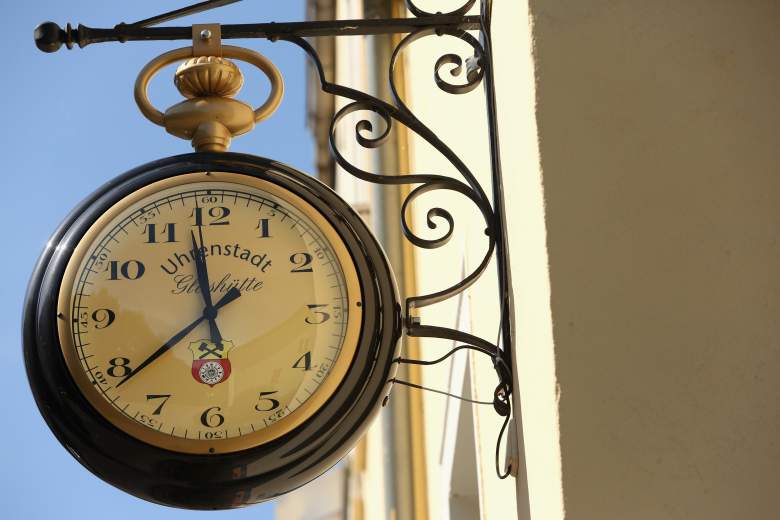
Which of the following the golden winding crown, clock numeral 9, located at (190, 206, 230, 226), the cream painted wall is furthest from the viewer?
the golden winding crown

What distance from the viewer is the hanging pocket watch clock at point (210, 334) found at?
2.21 m

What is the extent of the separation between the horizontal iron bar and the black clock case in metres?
0.39

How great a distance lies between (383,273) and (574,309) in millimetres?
438

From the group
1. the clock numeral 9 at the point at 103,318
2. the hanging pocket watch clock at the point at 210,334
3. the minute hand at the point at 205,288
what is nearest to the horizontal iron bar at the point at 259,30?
the hanging pocket watch clock at the point at 210,334

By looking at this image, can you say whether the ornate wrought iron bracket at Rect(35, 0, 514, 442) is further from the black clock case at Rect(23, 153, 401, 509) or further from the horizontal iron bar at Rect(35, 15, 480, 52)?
the black clock case at Rect(23, 153, 401, 509)

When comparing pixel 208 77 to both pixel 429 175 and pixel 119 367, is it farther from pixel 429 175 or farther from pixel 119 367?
pixel 119 367

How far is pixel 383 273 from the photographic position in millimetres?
2318

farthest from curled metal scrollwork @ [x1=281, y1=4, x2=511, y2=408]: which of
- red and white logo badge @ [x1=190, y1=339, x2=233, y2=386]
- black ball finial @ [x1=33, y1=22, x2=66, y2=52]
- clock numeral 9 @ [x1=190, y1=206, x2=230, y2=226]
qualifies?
black ball finial @ [x1=33, y1=22, x2=66, y2=52]

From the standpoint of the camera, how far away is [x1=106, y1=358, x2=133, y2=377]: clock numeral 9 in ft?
7.33

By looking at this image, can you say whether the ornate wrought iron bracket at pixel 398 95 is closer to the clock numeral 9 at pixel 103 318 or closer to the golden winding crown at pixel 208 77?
the golden winding crown at pixel 208 77

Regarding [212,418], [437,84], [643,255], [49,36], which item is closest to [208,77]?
[49,36]

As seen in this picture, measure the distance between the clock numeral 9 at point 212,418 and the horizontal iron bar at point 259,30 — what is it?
795mm

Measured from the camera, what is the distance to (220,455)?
2.20 metres

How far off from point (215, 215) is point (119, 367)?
32 centimetres
